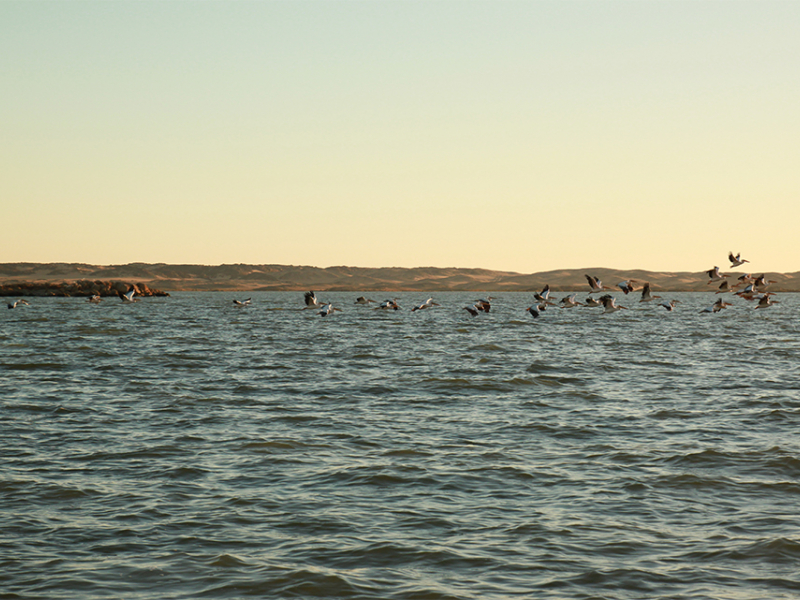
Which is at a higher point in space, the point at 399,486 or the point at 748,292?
the point at 748,292

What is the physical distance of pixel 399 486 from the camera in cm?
1155

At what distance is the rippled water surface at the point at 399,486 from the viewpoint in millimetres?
8242

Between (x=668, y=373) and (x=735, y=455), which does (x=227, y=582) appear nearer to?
(x=735, y=455)

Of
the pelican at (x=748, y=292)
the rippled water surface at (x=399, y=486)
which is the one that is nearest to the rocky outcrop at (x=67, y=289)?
the pelican at (x=748, y=292)

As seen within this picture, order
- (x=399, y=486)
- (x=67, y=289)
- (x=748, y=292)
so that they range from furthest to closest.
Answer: (x=67, y=289)
(x=748, y=292)
(x=399, y=486)

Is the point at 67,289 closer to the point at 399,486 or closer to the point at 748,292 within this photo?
the point at 748,292

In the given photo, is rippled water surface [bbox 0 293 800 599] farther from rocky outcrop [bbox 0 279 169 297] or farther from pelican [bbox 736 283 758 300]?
rocky outcrop [bbox 0 279 169 297]

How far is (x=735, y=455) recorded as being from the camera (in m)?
13.3

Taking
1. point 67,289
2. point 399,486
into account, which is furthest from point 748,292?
point 67,289

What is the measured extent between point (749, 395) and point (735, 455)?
7.49 meters

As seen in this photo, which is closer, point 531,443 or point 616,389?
point 531,443

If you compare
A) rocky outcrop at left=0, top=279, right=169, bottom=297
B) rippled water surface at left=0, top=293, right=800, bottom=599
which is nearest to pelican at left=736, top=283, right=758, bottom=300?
rippled water surface at left=0, top=293, right=800, bottom=599

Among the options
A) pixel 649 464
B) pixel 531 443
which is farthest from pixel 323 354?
pixel 649 464

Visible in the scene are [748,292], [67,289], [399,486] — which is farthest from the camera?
[67,289]
